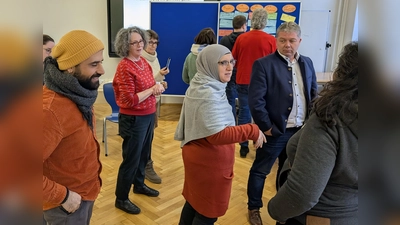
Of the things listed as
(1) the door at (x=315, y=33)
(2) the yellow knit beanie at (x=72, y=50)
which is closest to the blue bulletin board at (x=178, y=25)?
(1) the door at (x=315, y=33)

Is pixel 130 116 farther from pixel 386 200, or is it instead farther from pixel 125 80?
pixel 386 200

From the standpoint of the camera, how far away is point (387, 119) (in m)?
0.28

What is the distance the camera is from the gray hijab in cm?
147

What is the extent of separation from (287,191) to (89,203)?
836 millimetres

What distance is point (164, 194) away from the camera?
8.57ft

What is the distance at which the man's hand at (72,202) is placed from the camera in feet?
3.74

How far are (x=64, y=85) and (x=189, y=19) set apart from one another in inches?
156

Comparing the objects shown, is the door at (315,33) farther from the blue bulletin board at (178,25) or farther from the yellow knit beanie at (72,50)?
the yellow knit beanie at (72,50)

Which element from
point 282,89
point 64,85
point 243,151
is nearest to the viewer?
point 64,85

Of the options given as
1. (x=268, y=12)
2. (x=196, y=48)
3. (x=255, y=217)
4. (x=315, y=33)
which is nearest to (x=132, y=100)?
(x=255, y=217)

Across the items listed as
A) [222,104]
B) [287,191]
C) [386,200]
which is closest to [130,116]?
[222,104]

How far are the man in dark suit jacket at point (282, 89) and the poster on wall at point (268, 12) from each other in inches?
112

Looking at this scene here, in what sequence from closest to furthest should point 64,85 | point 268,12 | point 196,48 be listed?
1. point 64,85
2. point 196,48
3. point 268,12

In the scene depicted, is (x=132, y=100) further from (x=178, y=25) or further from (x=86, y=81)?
(x=178, y=25)
